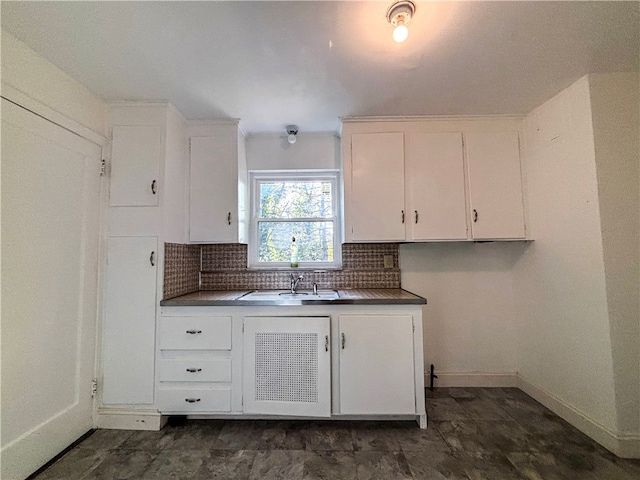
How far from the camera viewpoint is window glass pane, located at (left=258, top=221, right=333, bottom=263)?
274 cm

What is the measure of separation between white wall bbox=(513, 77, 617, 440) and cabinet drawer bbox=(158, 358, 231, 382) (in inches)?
92.9

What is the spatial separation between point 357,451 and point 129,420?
1539 mm

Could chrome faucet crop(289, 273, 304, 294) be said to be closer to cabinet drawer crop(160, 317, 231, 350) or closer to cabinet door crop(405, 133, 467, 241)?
cabinet drawer crop(160, 317, 231, 350)

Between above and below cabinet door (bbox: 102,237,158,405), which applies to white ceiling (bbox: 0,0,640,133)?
above

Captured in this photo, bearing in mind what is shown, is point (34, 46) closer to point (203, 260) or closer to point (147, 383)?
point (203, 260)

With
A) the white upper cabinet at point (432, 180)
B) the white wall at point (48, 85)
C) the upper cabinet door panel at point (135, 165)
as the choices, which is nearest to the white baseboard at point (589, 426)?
the white upper cabinet at point (432, 180)

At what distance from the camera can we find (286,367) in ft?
6.26

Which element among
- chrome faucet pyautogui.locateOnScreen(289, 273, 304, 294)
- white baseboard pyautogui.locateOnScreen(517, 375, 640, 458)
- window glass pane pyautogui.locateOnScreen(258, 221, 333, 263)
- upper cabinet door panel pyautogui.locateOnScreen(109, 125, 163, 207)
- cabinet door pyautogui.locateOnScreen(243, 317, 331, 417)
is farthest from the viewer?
window glass pane pyautogui.locateOnScreen(258, 221, 333, 263)

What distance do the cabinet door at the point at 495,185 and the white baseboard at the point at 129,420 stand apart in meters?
2.71

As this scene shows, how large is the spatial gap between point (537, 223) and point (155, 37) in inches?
111

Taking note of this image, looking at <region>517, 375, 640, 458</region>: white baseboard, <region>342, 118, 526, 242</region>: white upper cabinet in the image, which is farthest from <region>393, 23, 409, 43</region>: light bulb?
<region>517, 375, 640, 458</region>: white baseboard

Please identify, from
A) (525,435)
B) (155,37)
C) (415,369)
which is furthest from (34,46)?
(525,435)

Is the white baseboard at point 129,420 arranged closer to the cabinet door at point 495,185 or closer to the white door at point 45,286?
the white door at point 45,286

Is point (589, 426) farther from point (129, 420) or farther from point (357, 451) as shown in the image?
point (129, 420)
